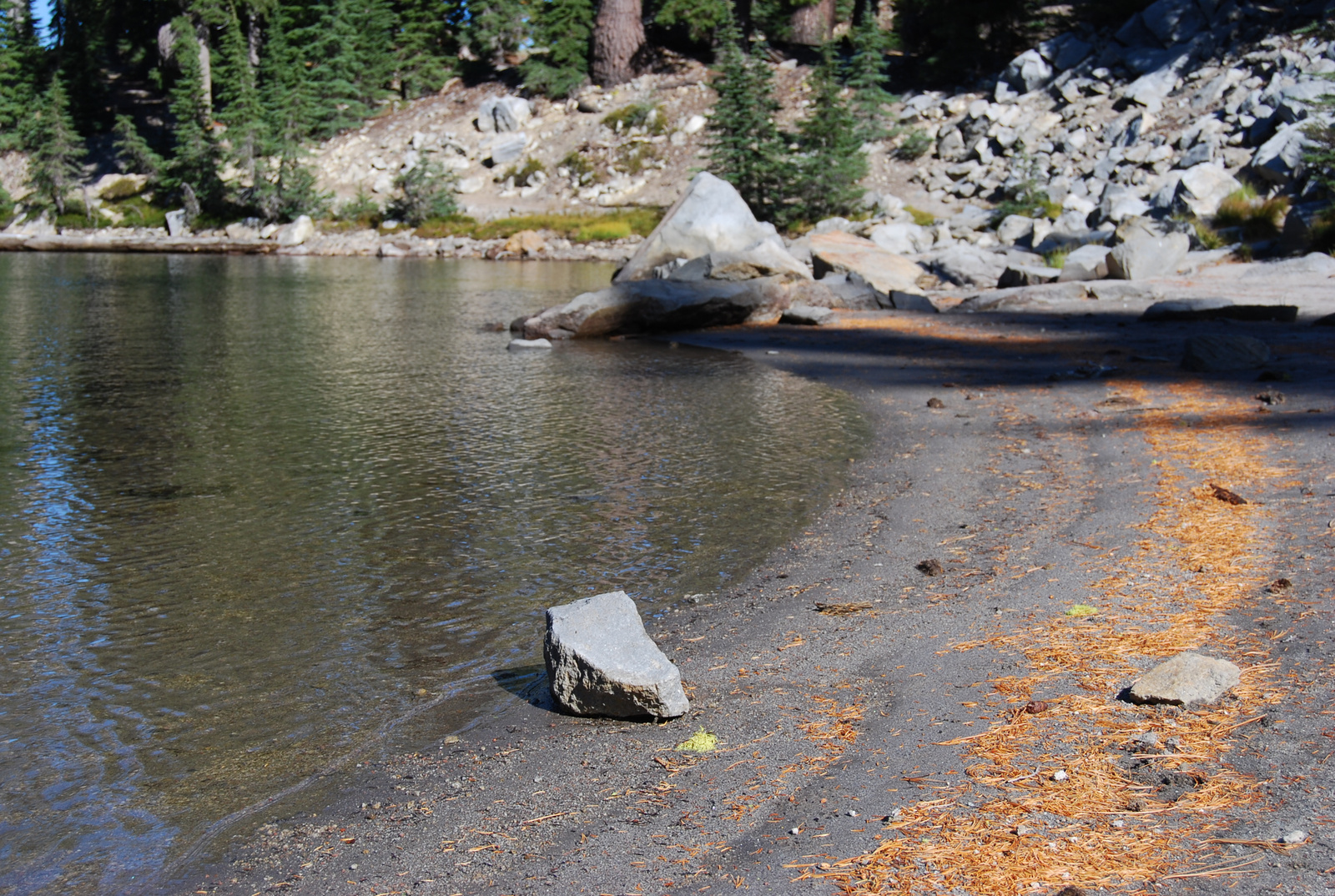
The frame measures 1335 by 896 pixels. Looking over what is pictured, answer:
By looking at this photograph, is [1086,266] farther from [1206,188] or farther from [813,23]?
[813,23]

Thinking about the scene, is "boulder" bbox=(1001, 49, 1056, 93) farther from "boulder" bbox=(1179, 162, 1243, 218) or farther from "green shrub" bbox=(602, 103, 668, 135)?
"green shrub" bbox=(602, 103, 668, 135)

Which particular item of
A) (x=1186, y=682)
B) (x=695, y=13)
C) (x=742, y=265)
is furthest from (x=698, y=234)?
(x=695, y=13)

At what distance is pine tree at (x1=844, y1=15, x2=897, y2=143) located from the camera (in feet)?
125

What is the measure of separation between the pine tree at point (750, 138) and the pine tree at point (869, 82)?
470cm

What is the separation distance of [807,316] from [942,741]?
14302 millimetres

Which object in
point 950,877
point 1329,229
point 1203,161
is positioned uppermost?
point 1203,161

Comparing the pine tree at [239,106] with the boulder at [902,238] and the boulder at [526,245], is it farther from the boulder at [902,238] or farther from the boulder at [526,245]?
the boulder at [902,238]

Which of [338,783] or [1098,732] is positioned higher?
[1098,732]

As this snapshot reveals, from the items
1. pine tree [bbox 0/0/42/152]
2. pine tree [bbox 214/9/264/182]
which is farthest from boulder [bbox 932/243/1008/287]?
pine tree [bbox 0/0/42/152]

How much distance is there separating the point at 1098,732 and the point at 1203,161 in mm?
27658

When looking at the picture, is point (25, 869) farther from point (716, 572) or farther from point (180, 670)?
point (716, 572)

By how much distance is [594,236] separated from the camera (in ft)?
124

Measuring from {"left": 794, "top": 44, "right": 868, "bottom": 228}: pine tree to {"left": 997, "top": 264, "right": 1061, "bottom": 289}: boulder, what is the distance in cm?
1403

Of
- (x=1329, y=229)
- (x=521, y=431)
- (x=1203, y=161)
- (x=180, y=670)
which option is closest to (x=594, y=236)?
(x=1203, y=161)
